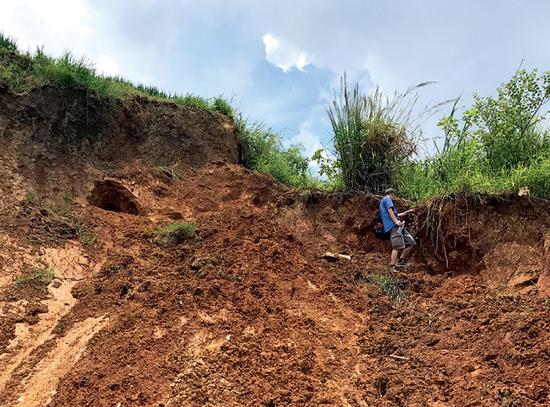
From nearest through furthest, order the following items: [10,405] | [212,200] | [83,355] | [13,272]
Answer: [10,405], [83,355], [13,272], [212,200]

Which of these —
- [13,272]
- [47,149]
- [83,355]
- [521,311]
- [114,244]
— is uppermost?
[47,149]

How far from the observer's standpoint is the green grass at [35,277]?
601cm

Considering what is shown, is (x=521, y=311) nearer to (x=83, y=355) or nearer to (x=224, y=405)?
(x=224, y=405)

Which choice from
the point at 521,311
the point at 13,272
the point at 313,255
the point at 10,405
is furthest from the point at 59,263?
the point at 521,311

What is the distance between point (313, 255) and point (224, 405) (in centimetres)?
337

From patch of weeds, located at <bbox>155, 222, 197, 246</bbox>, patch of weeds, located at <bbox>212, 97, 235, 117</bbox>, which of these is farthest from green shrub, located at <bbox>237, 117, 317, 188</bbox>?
patch of weeds, located at <bbox>155, 222, 197, 246</bbox>

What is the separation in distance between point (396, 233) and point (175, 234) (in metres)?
2.80

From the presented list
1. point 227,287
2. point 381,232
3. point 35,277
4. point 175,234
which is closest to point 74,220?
point 175,234

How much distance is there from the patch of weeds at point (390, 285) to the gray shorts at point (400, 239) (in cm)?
44

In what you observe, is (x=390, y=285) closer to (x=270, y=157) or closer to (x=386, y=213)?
(x=386, y=213)

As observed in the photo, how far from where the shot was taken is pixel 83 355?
495 cm

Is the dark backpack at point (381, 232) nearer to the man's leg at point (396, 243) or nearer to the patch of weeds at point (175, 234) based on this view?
the man's leg at point (396, 243)

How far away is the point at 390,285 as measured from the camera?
273 inches

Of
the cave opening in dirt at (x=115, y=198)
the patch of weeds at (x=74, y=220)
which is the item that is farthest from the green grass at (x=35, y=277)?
the cave opening in dirt at (x=115, y=198)
